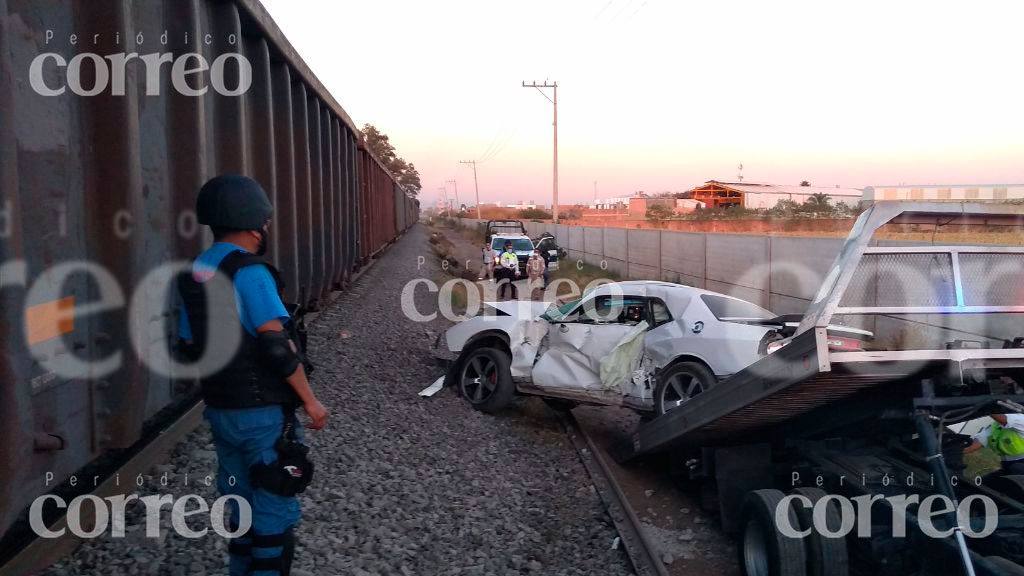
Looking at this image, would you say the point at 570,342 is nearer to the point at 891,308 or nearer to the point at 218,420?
the point at 891,308

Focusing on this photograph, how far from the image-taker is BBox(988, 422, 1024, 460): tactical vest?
4.31 meters

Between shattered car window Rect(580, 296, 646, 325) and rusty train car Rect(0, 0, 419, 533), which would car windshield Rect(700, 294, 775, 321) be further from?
rusty train car Rect(0, 0, 419, 533)

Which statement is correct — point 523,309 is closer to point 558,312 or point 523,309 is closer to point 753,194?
point 558,312

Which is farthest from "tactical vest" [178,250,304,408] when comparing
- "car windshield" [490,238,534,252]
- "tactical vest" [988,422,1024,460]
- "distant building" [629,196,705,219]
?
"distant building" [629,196,705,219]

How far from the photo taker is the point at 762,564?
14.4ft

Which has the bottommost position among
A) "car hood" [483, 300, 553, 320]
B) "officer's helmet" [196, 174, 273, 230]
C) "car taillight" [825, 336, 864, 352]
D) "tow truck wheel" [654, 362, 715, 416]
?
"tow truck wheel" [654, 362, 715, 416]

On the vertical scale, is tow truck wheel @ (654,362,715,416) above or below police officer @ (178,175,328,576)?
below

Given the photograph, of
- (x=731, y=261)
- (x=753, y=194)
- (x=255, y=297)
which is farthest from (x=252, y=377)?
(x=753, y=194)

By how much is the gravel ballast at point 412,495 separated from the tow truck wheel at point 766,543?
788mm

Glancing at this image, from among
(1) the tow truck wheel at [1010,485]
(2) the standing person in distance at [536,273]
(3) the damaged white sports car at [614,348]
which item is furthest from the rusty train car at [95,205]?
(2) the standing person in distance at [536,273]

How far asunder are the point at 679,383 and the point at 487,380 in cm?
210

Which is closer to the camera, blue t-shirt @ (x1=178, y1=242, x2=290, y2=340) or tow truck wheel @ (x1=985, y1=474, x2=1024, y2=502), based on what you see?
blue t-shirt @ (x1=178, y1=242, x2=290, y2=340)

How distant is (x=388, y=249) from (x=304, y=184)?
A: 19976 millimetres

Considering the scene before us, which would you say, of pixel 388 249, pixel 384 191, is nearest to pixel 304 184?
pixel 384 191
